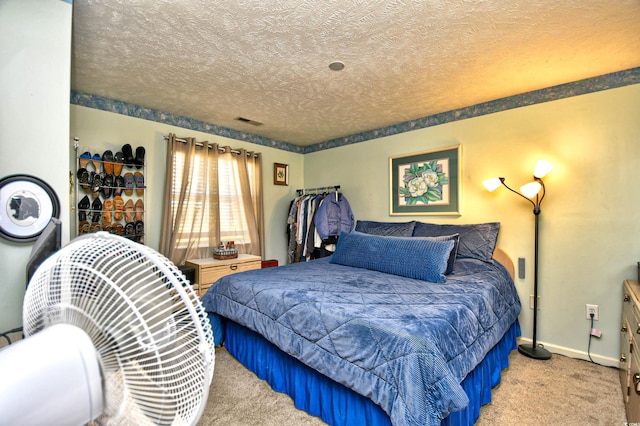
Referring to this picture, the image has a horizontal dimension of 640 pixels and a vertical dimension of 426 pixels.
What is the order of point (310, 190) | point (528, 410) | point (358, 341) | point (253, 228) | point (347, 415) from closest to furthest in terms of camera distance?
point (358, 341) < point (347, 415) < point (528, 410) < point (253, 228) < point (310, 190)

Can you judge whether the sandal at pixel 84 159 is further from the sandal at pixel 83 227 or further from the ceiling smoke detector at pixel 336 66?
the ceiling smoke detector at pixel 336 66

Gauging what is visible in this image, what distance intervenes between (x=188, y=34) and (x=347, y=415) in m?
2.32

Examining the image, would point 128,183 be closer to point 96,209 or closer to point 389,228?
point 96,209

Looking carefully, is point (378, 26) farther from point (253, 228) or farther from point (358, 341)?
point (253, 228)

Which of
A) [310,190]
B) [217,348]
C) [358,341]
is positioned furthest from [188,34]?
[310,190]

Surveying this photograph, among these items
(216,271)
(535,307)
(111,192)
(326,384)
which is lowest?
(326,384)

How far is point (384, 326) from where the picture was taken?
1.32m

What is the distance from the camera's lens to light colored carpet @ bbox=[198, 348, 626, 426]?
5.22 feet

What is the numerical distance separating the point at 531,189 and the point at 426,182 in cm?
101

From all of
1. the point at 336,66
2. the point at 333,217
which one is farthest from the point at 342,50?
the point at 333,217

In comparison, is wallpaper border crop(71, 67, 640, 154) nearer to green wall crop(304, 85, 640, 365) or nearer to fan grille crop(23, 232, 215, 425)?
green wall crop(304, 85, 640, 365)

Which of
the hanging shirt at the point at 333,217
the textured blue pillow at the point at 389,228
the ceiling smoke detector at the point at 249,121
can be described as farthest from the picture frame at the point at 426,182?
the ceiling smoke detector at the point at 249,121

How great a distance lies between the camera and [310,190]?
4289 millimetres

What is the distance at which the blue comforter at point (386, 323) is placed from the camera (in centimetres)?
115
